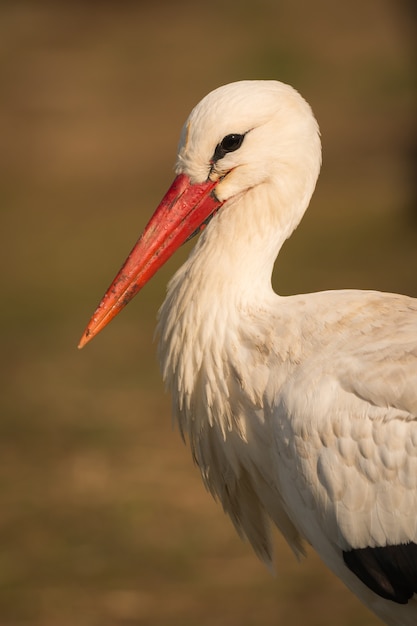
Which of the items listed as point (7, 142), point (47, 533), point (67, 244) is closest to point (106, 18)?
point (7, 142)

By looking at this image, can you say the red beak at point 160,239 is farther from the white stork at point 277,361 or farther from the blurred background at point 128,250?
the blurred background at point 128,250

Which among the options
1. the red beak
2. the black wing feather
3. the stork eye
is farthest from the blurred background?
the stork eye

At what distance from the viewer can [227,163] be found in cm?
317

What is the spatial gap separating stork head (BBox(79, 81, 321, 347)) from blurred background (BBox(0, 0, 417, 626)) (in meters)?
2.32

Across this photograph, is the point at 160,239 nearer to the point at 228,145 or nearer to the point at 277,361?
the point at 228,145

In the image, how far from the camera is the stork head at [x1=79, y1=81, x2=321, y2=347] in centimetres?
313

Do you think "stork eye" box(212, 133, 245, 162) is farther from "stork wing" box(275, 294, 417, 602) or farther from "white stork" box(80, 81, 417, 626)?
"stork wing" box(275, 294, 417, 602)

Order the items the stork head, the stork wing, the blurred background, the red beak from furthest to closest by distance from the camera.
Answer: the blurred background → the red beak → the stork head → the stork wing

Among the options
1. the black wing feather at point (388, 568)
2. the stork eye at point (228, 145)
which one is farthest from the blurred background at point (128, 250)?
the stork eye at point (228, 145)

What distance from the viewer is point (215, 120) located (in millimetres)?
3105

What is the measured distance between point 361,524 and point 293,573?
2557mm

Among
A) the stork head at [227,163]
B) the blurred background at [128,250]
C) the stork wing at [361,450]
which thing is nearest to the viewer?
the stork wing at [361,450]

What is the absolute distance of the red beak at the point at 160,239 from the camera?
127 inches

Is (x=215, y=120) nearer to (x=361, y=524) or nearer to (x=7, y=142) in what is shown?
(x=361, y=524)
